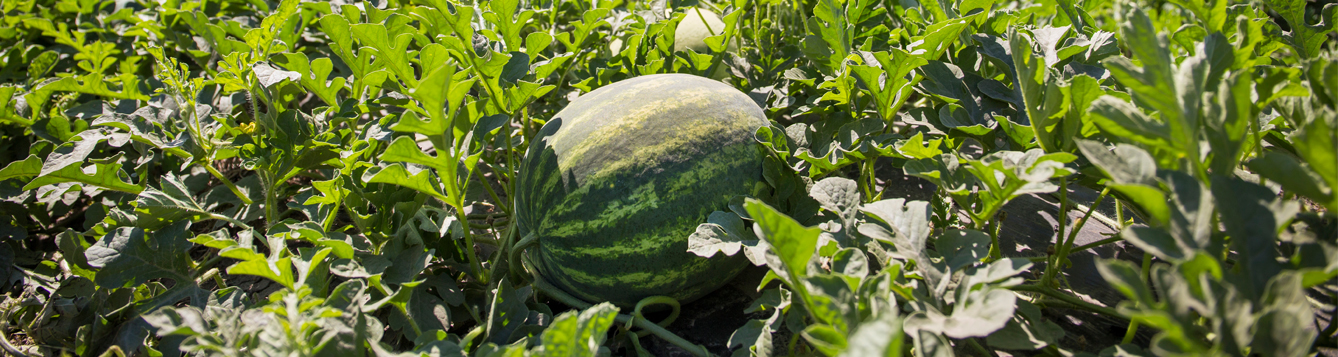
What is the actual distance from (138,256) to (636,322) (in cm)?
123

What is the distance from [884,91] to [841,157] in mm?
191

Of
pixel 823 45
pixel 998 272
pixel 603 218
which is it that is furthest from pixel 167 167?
pixel 998 272

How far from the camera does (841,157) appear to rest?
1535mm

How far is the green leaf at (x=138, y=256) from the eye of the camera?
1.61 meters

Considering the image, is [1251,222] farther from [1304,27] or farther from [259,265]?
[259,265]

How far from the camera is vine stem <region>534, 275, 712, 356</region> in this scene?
148 cm

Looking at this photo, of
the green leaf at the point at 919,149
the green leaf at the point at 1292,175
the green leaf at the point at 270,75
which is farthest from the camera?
the green leaf at the point at 270,75

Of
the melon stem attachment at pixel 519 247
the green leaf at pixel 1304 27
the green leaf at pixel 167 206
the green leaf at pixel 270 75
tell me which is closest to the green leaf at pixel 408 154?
the melon stem attachment at pixel 519 247

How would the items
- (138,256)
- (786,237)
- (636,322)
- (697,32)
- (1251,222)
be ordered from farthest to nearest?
(697,32) < (138,256) < (636,322) < (786,237) < (1251,222)

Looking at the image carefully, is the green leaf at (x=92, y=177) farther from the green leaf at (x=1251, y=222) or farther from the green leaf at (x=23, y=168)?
the green leaf at (x=1251, y=222)

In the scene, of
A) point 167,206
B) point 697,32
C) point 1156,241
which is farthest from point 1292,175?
point 167,206

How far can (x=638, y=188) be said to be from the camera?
152cm

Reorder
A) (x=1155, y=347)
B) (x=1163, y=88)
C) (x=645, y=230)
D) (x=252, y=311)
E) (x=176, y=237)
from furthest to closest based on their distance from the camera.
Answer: (x=176, y=237)
(x=645, y=230)
(x=252, y=311)
(x=1163, y=88)
(x=1155, y=347)

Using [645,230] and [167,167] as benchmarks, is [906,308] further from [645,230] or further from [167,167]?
[167,167]
